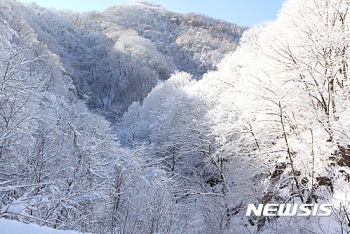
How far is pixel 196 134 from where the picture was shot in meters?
13.4

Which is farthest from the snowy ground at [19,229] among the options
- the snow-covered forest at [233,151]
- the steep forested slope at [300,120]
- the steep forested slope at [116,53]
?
the steep forested slope at [116,53]

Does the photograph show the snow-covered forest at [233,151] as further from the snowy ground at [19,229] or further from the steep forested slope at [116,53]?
the steep forested slope at [116,53]

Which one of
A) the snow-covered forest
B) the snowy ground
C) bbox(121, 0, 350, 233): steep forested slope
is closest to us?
the snowy ground

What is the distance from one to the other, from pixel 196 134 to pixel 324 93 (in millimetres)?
7467

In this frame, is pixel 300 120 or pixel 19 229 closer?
pixel 19 229

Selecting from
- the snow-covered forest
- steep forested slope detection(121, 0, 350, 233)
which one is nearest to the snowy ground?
the snow-covered forest

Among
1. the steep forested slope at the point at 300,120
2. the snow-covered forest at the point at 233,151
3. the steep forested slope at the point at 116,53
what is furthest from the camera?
the steep forested slope at the point at 116,53

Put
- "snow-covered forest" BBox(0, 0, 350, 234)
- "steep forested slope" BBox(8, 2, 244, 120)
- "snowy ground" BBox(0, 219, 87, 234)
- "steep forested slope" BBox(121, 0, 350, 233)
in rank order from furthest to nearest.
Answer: "steep forested slope" BBox(8, 2, 244, 120)
"steep forested slope" BBox(121, 0, 350, 233)
"snow-covered forest" BBox(0, 0, 350, 234)
"snowy ground" BBox(0, 219, 87, 234)

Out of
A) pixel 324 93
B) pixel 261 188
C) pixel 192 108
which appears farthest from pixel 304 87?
pixel 192 108

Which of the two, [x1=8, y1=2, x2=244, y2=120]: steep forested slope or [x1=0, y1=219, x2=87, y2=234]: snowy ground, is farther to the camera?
[x1=8, y1=2, x2=244, y2=120]: steep forested slope

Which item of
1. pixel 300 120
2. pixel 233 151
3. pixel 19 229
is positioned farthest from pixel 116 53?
pixel 19 229

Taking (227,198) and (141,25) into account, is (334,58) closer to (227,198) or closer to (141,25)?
(227,198)

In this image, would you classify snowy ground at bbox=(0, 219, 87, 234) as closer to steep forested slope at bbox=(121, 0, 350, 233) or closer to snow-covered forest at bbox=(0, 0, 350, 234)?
snow-covered forest at bbox=(0, 0, 350, 234)

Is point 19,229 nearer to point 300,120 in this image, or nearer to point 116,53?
point 300,120
